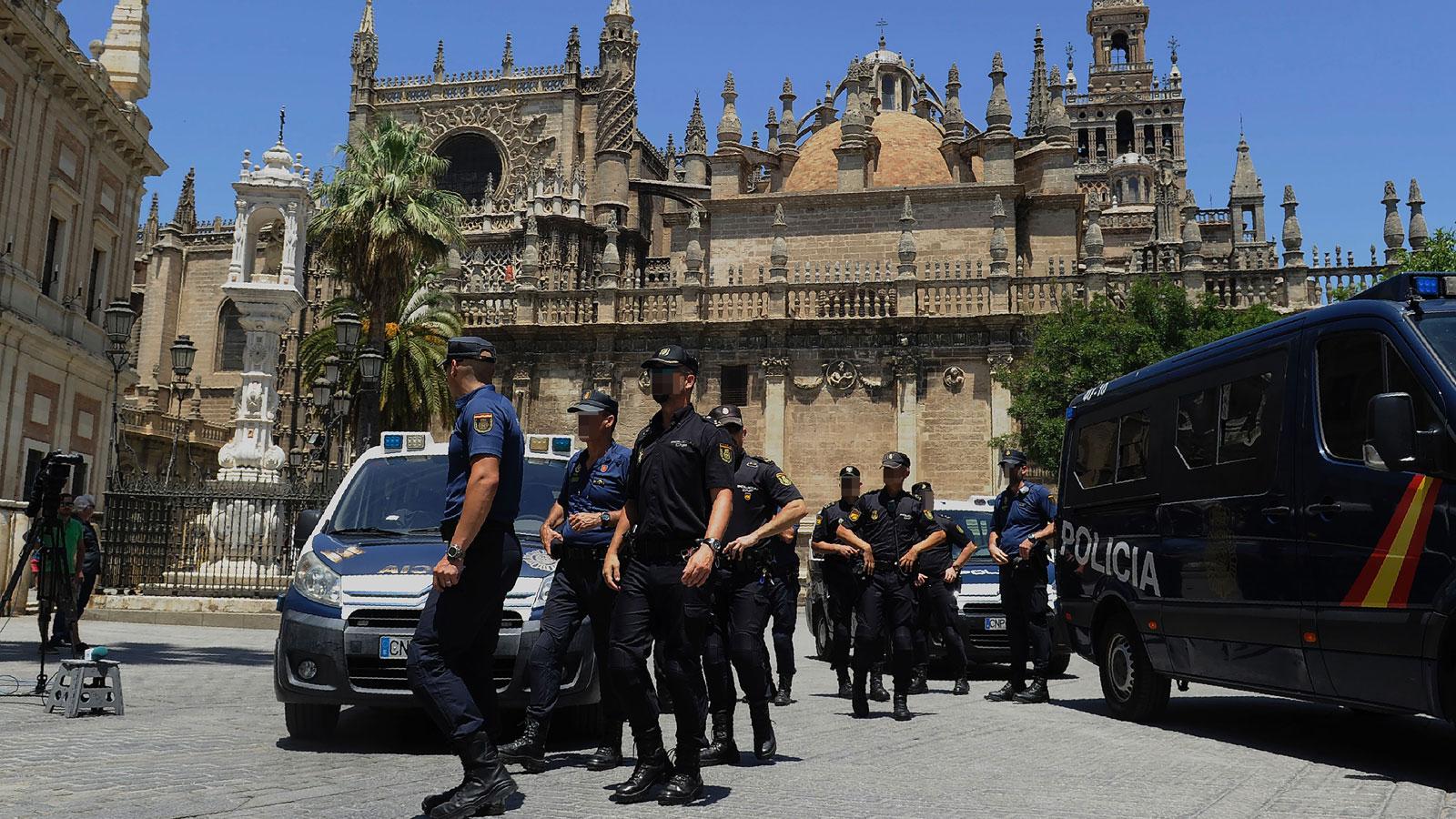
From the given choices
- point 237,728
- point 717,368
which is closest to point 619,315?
point 717,368

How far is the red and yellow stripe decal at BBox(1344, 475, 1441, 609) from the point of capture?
540 cm

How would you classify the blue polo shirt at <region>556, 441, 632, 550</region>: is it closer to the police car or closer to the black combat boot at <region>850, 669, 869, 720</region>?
the police car

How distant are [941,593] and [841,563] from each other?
1.56 metres

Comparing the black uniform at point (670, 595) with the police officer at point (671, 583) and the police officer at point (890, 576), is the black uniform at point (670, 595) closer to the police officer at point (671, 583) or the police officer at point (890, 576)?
the police officer at point (671, 583)

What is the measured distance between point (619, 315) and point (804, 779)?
27.7 m

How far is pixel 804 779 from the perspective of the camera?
5457 mm

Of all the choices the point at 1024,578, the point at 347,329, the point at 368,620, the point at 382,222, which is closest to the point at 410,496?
the point at 368,620

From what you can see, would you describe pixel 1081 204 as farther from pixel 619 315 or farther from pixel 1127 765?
pixel 1127 765

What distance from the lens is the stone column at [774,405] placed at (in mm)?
30969

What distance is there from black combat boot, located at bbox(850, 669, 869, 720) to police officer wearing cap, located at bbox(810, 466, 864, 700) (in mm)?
528

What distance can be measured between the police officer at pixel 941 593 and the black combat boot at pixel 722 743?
3.02 metres

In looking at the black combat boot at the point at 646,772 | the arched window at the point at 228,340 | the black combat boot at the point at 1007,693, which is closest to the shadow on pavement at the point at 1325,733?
the black combat boot at the point at 1007,693

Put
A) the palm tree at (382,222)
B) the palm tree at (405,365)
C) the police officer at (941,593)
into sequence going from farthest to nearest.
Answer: the palm tree at (405,365)
the palm tree at (382,222)
the police officer at (941,593)

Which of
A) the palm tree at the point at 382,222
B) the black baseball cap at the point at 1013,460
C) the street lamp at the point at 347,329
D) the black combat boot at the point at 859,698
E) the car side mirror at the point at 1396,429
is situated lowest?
the black combat boot at the point at 859,698
